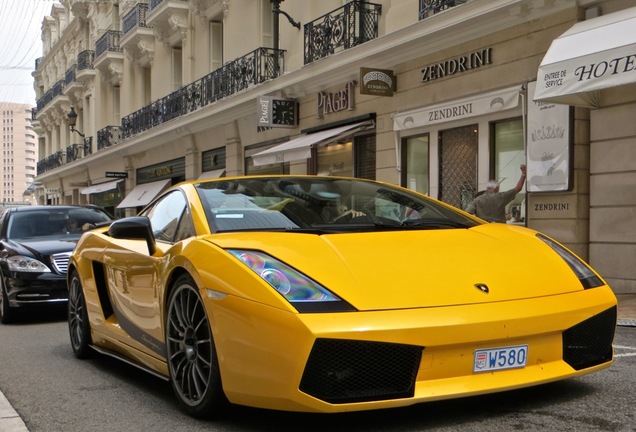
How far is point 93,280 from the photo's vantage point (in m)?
5.13

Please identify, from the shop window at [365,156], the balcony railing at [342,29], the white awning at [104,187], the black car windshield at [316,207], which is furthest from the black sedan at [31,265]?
the white awning at [104,187]

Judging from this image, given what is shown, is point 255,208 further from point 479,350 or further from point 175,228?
point 479,350

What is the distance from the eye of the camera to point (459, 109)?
12.5 metres

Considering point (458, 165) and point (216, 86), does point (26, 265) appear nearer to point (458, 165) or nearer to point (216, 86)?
point (458, 165)

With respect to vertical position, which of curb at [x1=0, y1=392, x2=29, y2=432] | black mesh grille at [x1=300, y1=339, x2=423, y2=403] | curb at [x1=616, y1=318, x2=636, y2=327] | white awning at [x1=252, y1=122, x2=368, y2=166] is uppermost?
white awning at [x1=252, y1=122, x2=368, y2=166]

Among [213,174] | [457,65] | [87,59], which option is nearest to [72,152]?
[87,59]

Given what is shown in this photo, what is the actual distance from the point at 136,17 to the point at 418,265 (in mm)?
27613

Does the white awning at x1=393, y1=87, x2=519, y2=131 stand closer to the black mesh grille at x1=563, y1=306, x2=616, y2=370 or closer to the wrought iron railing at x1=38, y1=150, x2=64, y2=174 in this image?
the black mesh grille at x1=563, y1=306, x2=616, y2=370

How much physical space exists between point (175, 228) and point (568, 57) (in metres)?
7.00

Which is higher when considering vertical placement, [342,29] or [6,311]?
[342,29]

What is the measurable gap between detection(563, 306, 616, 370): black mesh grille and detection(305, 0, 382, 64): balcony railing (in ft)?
39.6

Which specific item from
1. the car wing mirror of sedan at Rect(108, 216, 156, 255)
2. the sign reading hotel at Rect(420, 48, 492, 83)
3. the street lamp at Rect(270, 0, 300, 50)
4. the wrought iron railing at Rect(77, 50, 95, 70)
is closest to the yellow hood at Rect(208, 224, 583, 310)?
the car wing mirror of sedan at Rect(108, 216, 156, 255)

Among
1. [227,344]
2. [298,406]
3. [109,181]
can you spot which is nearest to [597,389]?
[298,406]

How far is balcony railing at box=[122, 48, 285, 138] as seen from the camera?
18830 mm
